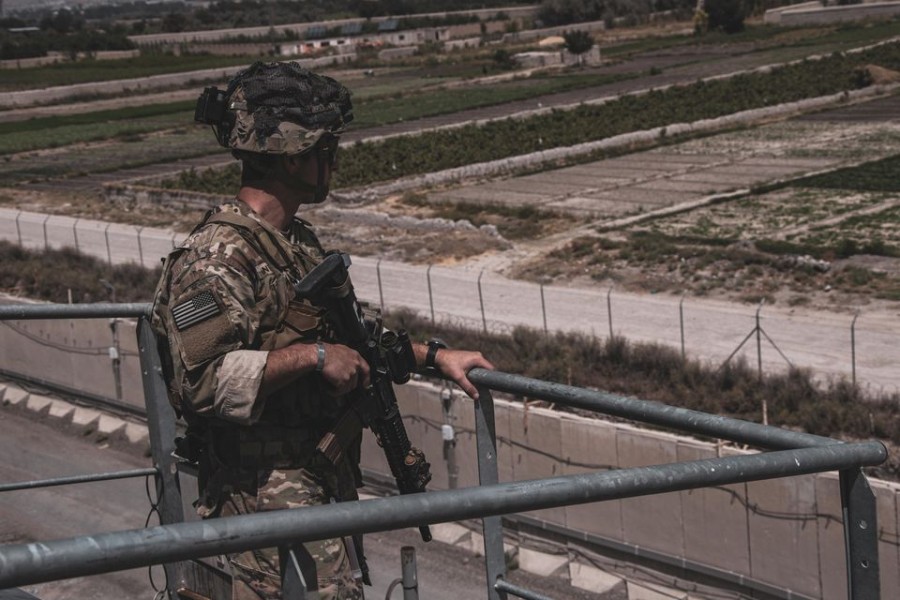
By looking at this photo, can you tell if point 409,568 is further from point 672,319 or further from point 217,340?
point 672,319

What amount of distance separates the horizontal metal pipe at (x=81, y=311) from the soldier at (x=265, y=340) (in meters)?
0.78

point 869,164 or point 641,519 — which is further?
point 869,164

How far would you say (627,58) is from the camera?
7838 cm

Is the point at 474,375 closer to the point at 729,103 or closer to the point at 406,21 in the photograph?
the point at 729,103

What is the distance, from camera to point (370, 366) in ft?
14.7

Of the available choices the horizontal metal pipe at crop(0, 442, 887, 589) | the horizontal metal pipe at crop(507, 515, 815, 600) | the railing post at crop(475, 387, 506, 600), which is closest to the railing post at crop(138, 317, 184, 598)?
the railing post at crop(475, 387, 506, 600)

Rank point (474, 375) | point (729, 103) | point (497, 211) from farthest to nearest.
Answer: point (729, 103), point (497, 211), point (474, 375)

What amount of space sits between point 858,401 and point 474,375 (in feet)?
37.3

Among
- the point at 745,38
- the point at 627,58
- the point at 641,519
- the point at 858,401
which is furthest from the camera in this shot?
the point at 745,38

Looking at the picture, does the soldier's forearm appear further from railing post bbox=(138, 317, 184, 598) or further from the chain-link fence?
the chain-link fence

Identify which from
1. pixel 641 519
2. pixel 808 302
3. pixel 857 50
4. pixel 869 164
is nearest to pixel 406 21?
pixel 857 50

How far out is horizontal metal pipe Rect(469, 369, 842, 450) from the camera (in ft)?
11.2

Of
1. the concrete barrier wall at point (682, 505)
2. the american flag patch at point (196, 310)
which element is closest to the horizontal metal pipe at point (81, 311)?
the american flag patch at point (196, 310)

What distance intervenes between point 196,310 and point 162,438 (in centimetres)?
120
